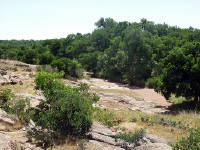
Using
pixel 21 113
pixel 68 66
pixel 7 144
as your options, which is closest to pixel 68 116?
pixel 7 144

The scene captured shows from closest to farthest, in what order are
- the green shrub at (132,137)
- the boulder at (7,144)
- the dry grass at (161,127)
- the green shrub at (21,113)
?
the boulder at (7,144) → the green shrub at (132,137) → the green shrub at (21,113) → the dry grass at (161,127)

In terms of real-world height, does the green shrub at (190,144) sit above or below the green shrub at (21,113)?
below

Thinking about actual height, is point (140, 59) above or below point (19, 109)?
above

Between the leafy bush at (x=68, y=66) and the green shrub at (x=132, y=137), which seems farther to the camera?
the leafy bush at (x=68, y=66)

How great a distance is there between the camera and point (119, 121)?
37.2 ft

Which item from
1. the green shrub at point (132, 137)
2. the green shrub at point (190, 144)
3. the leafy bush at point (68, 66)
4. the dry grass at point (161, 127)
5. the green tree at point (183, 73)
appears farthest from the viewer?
the leafy bush at point (68, 66)

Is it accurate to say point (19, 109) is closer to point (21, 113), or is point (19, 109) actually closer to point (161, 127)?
point (21, 113)

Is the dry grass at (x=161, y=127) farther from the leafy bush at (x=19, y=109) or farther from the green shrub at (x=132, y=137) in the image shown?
the leafy bush at (x=19, y=109)

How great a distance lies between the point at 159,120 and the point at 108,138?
432cm

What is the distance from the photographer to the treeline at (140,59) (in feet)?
58.9

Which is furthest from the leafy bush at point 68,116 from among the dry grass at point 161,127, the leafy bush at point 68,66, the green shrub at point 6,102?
the leafy bush at point 68,66

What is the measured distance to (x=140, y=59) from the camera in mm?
36750

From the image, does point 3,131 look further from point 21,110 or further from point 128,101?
point 128,101

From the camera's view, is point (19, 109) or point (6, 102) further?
point (6, 102)
